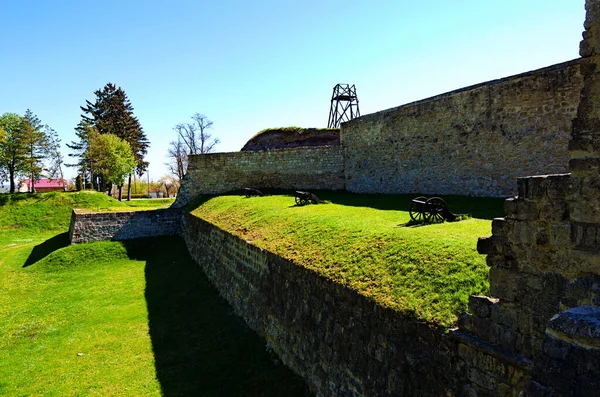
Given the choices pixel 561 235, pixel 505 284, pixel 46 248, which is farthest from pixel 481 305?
pixel 46 248

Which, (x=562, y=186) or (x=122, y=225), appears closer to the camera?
(x=562, y=186)

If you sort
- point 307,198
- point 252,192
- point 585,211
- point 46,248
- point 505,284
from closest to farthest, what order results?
1. point 585,211
2. point 505,284
3. point 307,198
4. point 46,248
5. point 252,192

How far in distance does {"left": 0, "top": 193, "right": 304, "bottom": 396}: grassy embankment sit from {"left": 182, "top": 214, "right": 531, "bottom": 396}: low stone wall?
2.09 feet

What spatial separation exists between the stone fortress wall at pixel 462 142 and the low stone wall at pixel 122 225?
7.62 meters

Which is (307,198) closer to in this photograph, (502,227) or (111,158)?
(502,227)

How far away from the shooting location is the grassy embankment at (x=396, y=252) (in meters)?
4.31

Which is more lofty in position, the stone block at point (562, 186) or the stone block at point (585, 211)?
the stone block at point (562, 186)

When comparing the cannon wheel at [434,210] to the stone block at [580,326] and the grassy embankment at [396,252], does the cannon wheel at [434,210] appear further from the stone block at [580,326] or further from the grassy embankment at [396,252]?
the stone block at [580,326]

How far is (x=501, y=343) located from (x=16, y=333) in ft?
37.0

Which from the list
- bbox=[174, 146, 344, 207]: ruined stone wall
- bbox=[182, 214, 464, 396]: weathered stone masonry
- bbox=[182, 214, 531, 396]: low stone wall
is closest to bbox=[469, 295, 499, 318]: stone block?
bbox=[182, 214, 531, 396]: low stone wall

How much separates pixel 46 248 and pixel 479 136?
2019 centimetres

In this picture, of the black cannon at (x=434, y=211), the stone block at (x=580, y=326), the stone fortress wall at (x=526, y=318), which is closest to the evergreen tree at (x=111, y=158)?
the black cannon at (x=434, y=211)

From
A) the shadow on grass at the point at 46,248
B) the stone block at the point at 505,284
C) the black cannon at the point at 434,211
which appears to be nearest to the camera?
the stone block at the point at 505,284

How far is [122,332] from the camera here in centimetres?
946
